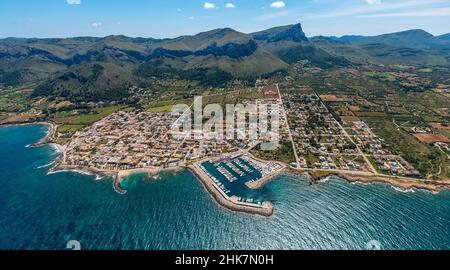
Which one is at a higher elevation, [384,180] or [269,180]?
[384,180]

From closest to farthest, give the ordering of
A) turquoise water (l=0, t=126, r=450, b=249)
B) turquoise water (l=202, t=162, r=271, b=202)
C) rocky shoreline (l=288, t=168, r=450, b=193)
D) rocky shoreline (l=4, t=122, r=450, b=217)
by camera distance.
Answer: turquoise water (l=0, t=126, r=450, b=249) → rocky shoreline (l=4, t=122, r=450, b=217) → turquoise water (l=202, t=162, r=271, b=202) → rocky shoreline (l=288, t=168, r=450, b=193)

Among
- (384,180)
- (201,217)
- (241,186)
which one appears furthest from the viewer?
(384,180)

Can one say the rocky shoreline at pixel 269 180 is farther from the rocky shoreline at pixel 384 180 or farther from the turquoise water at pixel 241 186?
the turquoise water at pixel 241 186

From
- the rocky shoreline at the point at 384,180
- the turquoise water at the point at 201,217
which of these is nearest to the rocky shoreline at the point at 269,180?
the rocky shoreline at the point at 384,180

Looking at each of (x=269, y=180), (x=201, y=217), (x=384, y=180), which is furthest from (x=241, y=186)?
(x=384, y=180)

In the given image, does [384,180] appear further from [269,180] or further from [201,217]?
[201,217]

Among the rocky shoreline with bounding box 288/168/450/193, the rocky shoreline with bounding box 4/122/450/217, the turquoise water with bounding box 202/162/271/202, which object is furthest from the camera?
the rocky shoreline with bounding box 288/168/450/193

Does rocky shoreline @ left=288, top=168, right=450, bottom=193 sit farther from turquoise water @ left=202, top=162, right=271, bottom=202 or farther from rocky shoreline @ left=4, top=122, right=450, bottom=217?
turquoise water @ left=202, top=162, right=271, bottom=202

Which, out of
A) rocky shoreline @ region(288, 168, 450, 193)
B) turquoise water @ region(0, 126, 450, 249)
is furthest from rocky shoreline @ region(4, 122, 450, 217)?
turquoise water @ region(0, 126, 450, 249)

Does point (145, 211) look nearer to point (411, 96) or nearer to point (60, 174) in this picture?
point (60, 174)
